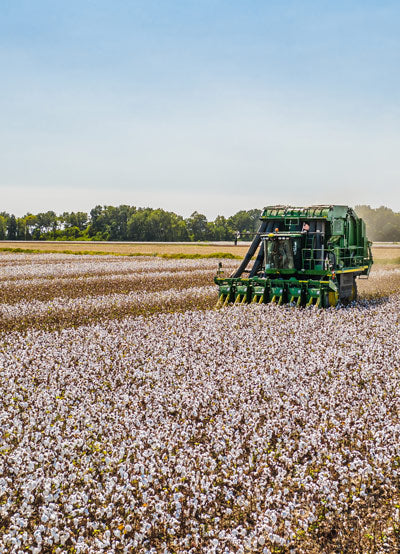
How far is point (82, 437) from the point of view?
6473 millimetres

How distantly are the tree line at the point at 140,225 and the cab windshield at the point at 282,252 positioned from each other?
107 metres

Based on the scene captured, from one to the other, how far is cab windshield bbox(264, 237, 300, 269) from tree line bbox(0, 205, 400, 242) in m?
107

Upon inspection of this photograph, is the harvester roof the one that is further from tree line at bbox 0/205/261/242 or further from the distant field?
tree line at bbox 0/205/261/242

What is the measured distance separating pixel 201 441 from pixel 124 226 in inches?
5614

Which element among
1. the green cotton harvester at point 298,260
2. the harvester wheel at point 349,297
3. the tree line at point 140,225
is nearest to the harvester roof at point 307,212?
the green cotton harvester at point 298,260

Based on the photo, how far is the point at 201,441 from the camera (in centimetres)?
654

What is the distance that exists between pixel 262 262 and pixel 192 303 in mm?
2903

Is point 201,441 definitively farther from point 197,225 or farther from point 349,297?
point 197,225

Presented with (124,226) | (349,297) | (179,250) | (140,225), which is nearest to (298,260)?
(349,297)

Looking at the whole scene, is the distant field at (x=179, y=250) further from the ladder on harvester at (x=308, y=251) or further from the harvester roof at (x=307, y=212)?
the ladder on harvester at (x=308, y=251)

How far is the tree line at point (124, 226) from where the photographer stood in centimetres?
13400

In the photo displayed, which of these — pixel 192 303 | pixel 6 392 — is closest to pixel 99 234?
pixel 192 303

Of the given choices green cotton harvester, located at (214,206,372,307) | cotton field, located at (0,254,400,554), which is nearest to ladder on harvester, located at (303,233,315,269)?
green cotton harvester, located at (214,206,372,307)

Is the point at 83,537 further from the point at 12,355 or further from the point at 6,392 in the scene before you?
the point at 12,355
